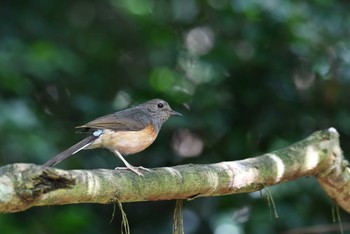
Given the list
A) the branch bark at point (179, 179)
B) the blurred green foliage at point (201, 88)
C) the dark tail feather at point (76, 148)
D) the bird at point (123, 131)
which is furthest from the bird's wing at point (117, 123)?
the branch bark at point (179, 179)

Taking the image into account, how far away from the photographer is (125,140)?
18.9 ft

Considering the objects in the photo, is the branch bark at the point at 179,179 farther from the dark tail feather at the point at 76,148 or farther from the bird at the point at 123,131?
the bird at the point at 123,131

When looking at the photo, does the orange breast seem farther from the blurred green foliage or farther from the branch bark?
the branch bark

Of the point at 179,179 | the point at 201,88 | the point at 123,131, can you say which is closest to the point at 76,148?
the point at 123,131

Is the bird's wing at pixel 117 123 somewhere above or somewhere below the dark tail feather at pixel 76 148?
above

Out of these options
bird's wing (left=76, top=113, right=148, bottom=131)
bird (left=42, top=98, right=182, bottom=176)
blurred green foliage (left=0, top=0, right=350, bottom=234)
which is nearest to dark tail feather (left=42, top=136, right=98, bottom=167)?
bird (left=42, top=98, right=182, bottom=176)

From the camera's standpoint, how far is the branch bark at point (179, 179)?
10.8 feet

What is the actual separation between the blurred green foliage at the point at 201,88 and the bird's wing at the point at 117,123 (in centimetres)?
84

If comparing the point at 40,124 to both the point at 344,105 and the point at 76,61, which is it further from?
the point at 344,105

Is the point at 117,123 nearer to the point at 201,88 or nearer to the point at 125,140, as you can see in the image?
the point at 125,140

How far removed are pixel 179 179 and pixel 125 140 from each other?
1.52 m

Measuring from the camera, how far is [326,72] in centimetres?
714

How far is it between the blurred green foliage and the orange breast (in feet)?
2.94

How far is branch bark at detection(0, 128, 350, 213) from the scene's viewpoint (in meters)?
3.28
